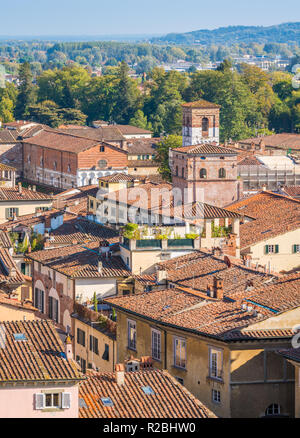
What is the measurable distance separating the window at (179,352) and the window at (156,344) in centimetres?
77

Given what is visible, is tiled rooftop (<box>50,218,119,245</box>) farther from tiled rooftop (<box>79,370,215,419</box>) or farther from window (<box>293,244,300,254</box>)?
tiled rooftop (<box>79,370,215,419</box>)

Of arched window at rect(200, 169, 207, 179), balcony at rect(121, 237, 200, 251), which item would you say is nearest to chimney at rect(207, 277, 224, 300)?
balcony at rect(121, 237, 200, 251)

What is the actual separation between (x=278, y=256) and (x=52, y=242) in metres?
7.66

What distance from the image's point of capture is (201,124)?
80.2 metres

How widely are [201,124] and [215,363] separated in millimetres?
56190

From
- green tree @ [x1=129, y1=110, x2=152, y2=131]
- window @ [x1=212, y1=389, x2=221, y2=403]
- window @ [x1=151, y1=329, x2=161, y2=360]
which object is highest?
window @ [x1=151, y1=329, x2=161, y2=360]

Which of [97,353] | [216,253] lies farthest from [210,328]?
[216,253]

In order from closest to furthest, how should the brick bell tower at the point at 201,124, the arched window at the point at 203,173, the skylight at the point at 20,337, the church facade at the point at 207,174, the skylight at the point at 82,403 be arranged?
the skylight at the point at 20,337
the skylight at the point at 82,403
the church facade at the point at 207,174
the arched window at the point at 203,173
the brick bell tower at the point at 201,124

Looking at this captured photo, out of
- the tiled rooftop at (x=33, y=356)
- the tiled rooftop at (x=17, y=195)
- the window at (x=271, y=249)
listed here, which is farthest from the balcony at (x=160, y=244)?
the tiled rooftop at (x=17, y=195)

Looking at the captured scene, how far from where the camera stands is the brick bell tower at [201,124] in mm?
79750

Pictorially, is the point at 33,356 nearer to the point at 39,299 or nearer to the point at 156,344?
the point at 156,344

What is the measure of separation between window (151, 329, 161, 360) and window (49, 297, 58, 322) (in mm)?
8038

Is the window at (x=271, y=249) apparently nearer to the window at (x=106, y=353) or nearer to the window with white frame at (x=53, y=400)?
the window at (x=106, y=353)

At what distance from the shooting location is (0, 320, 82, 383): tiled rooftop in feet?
63.8
